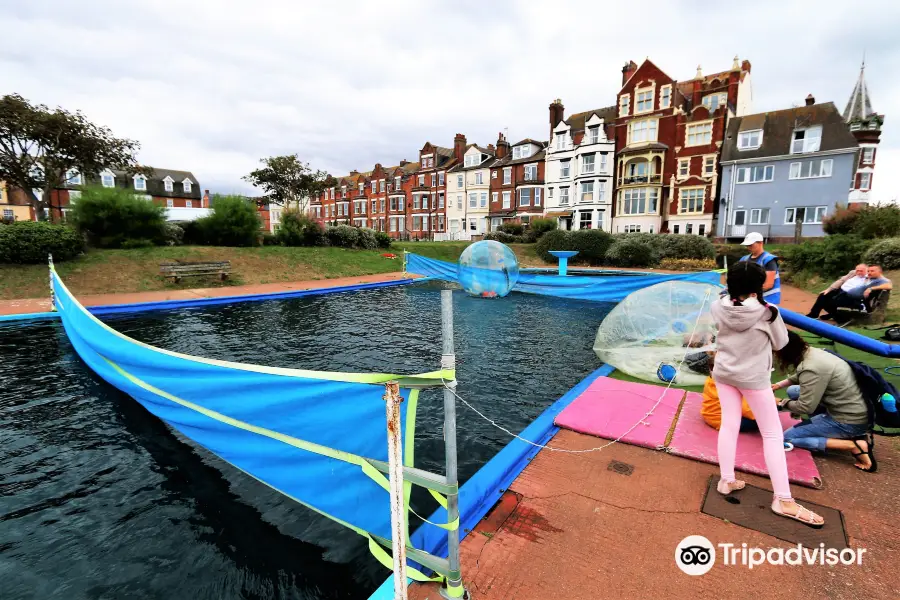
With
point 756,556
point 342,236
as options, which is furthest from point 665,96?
point 756,556

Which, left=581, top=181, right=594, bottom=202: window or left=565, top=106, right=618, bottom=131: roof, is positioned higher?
left=565, top=106, right=618, bottom=131: roof

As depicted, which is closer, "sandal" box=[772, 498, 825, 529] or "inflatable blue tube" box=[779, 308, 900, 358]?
"sandal" box=[772, 498, 825, 529]

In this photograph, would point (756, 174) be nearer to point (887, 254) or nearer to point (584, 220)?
point (584, 220)

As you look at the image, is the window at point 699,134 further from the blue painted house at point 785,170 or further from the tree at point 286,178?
the tree at point 286,178

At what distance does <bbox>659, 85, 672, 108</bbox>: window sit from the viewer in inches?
1474

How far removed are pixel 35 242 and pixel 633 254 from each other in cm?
3333

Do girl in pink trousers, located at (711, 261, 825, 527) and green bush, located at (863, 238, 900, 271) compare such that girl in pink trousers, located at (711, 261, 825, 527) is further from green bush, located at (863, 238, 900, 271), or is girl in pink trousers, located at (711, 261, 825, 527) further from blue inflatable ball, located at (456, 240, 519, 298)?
green bush, located at (863, 238, 900, 271)

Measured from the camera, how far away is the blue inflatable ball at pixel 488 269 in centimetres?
1567

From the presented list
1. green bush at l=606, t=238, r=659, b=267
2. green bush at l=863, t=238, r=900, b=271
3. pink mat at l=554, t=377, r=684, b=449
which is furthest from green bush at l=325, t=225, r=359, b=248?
green bush at l=863, t=238, r=900, b=271

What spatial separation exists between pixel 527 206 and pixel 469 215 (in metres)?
8.63

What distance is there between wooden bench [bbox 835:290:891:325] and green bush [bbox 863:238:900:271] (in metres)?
6.63

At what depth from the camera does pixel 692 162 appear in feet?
123

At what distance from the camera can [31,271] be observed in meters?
17.1

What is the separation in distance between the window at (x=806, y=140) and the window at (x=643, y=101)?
11.9m
